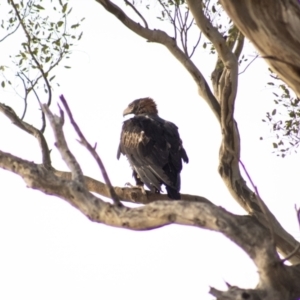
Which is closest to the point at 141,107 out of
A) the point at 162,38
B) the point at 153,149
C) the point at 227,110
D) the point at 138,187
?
the point at 153,149

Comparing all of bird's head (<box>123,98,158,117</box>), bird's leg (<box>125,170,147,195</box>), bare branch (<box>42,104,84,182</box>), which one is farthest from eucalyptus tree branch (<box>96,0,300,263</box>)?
bare branch (<box>42,104,84,182</box>)

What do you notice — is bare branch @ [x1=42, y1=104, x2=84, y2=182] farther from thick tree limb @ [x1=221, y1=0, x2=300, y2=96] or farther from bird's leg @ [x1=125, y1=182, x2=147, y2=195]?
bird's leg @ [x1=125, y1=182, x2=147, y2=195]

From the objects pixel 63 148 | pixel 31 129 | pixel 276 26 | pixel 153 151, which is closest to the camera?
pixel 63 148

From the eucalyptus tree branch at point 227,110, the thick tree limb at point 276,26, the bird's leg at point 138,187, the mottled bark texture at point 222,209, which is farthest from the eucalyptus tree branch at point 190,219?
the bird's leg at point 138,187

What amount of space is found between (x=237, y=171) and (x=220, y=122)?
1.56 feet

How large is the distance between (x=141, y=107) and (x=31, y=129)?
388 centimetres

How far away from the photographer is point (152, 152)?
31.8ft

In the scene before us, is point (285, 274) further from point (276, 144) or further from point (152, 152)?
point (276, 144)

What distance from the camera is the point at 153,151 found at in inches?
382

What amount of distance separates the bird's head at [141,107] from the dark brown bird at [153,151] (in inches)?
31.3

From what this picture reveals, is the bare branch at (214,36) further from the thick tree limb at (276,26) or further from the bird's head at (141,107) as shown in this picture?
the bird's head at (141,107)

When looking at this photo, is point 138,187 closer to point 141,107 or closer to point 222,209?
point 141,107

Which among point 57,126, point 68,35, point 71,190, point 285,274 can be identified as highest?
point 68,35

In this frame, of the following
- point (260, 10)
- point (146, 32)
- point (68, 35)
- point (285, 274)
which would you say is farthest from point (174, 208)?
point (68, 35)
